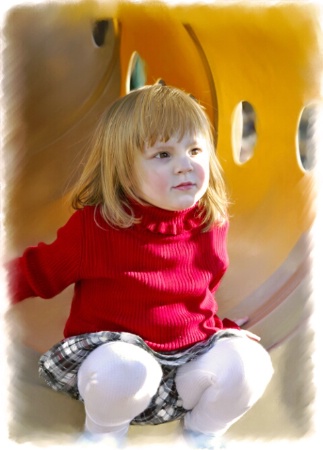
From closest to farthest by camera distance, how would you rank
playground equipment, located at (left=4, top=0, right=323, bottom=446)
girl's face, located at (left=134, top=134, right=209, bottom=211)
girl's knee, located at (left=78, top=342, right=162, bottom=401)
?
girl's knee, located at (left=78, top=342, right=162, bottom=401), girl's face, located at (left=134, top=134, right=209, bottom=211), playground equipment, located at (left=4, top=0, right=323, bottom=446)

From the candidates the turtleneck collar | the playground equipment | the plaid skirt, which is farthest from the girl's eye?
the playground equipment

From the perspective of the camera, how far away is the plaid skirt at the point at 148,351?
5.23 ft

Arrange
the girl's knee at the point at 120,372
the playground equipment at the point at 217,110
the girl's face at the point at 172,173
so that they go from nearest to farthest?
1. the girl's knee at the point at 120,372
2. the girl's face at the point at 172,173
3. the playground equipment at the point at 217,110

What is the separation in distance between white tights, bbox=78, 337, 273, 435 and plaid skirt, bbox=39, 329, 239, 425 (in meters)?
0.02

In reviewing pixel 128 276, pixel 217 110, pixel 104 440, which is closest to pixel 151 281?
pixel 128 276

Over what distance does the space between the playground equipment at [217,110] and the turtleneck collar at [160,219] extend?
465 mm

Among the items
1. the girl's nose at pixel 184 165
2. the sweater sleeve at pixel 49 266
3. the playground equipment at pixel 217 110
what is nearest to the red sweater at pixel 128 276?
the sweater sleeve at pixel 49 266

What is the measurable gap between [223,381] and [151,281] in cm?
24

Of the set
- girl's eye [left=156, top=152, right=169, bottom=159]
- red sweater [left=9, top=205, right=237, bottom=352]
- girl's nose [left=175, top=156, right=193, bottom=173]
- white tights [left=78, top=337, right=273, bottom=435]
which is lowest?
white tights [left=78, top=337, right=273, bottom=435]

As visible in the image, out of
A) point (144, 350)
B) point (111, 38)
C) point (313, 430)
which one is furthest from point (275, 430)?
point (111, 38)

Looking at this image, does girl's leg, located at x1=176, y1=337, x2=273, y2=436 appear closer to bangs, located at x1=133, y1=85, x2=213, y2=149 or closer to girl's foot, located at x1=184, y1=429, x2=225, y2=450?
girl's foot, located at x1=184, y1=429, x2=225, y2=450

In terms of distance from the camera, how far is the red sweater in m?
1.63

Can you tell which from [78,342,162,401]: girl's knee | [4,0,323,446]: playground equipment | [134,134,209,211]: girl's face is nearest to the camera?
[78,342,162,401]: girl's knee

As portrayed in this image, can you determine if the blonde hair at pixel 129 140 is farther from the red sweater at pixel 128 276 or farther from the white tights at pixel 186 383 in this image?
the white tights at pixel 186 383
